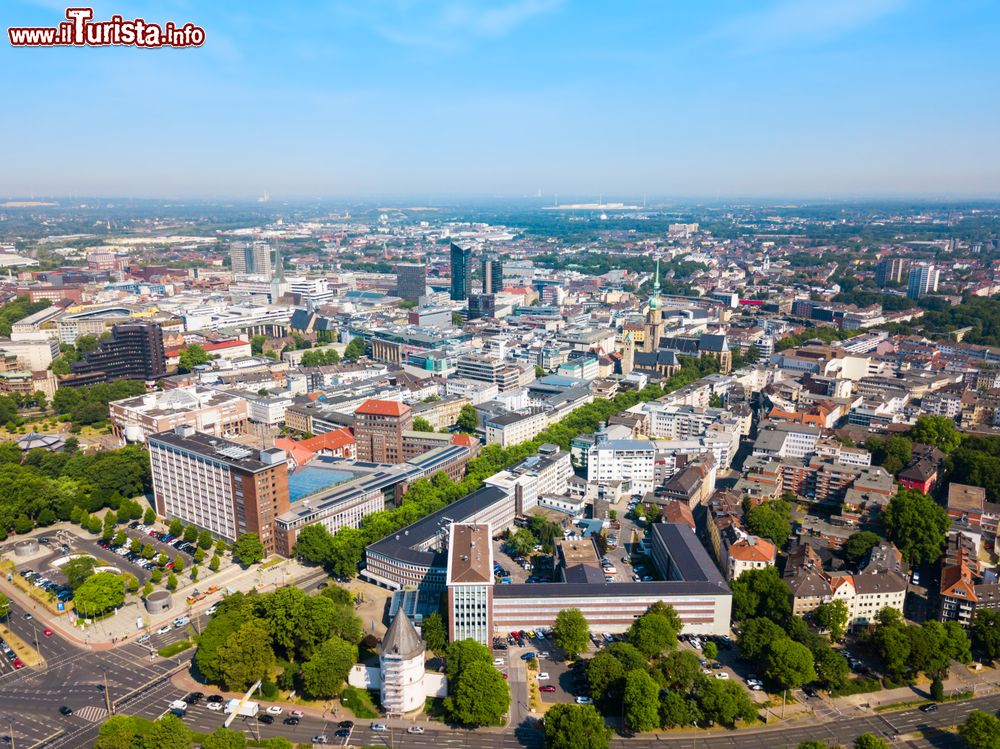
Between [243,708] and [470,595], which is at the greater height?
[470,595]

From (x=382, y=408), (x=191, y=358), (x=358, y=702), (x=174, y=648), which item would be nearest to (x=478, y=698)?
(x=358, y=702)

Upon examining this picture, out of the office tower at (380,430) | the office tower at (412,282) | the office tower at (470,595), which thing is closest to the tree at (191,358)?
the office tower at (380,430)

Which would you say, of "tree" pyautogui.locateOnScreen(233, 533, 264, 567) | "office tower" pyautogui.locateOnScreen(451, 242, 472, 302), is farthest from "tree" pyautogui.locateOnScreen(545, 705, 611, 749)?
"office tower" pyautogui.locateOnScreen(451, 242, 472, 302)

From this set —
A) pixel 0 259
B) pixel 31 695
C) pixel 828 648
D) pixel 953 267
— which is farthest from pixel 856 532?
pixel 0 259

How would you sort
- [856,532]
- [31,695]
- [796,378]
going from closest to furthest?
[31,695] < [856,532] < [796,378]

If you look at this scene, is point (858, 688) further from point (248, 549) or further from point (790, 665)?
point (248, 549)

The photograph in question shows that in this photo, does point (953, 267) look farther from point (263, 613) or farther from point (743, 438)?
point (263, 613)
